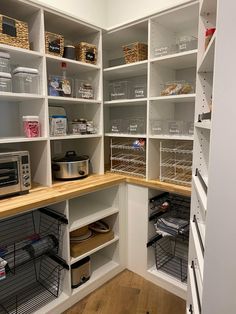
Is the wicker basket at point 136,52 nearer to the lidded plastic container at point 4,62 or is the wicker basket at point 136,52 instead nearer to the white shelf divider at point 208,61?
the white shelf divider at point 208,61

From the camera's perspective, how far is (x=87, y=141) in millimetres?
2223

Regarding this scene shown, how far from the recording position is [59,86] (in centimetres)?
181

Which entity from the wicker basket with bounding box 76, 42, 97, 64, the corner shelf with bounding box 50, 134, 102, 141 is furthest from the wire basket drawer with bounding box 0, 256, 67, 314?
the wicker basket with bounding box 76, 42, 97, 64

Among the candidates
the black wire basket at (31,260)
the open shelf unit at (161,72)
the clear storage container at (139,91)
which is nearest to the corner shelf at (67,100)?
the open shelf unit at (161,72)

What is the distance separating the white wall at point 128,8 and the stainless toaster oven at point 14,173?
1.47 metres

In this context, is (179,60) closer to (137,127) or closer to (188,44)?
(188,44)

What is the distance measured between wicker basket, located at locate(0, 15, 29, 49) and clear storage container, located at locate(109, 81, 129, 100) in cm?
89

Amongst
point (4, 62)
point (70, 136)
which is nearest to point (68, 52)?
point (4, 62)

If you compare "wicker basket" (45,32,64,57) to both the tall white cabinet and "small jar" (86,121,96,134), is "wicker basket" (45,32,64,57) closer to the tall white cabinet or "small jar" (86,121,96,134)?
"small jar" (86,121,96,134)

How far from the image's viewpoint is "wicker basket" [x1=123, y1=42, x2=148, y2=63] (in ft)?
6.23

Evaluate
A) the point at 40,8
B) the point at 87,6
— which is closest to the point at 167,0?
the point at 87,6

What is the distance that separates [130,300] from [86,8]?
2.66m

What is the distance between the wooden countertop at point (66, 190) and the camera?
1347mm

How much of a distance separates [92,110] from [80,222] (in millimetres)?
996
